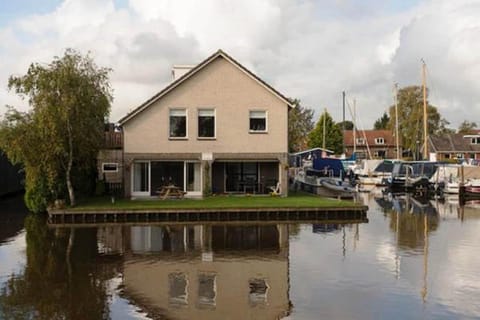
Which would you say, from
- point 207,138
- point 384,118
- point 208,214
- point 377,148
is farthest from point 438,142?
point 208,214

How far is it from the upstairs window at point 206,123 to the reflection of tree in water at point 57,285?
1386 centimetres

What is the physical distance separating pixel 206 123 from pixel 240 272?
1964cm

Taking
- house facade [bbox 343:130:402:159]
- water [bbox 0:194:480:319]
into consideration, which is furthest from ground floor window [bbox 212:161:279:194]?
house facade [bbox 343:130:402:159]

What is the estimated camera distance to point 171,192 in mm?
33812

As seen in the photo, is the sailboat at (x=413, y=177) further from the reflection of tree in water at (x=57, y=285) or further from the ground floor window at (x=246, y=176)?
the reflection of tree in water at (x=57, y=285)

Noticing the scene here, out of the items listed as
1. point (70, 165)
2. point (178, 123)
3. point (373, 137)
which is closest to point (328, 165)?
point (178, 123)

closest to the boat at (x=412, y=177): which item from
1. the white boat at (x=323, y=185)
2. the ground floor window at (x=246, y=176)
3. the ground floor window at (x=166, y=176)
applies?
the white boat at (x=323, y=185)

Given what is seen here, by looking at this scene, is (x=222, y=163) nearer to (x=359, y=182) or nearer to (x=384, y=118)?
(x=359, y=182)

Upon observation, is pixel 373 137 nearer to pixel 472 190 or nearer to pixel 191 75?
pixel 472 190

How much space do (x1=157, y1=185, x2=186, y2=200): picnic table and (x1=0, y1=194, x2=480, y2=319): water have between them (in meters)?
7.28

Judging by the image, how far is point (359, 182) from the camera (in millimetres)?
62938

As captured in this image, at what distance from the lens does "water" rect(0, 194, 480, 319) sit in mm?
11953

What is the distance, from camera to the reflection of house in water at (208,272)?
12055 mm

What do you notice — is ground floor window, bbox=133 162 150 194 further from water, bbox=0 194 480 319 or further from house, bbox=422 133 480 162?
house, bbox=422 133 480 162
